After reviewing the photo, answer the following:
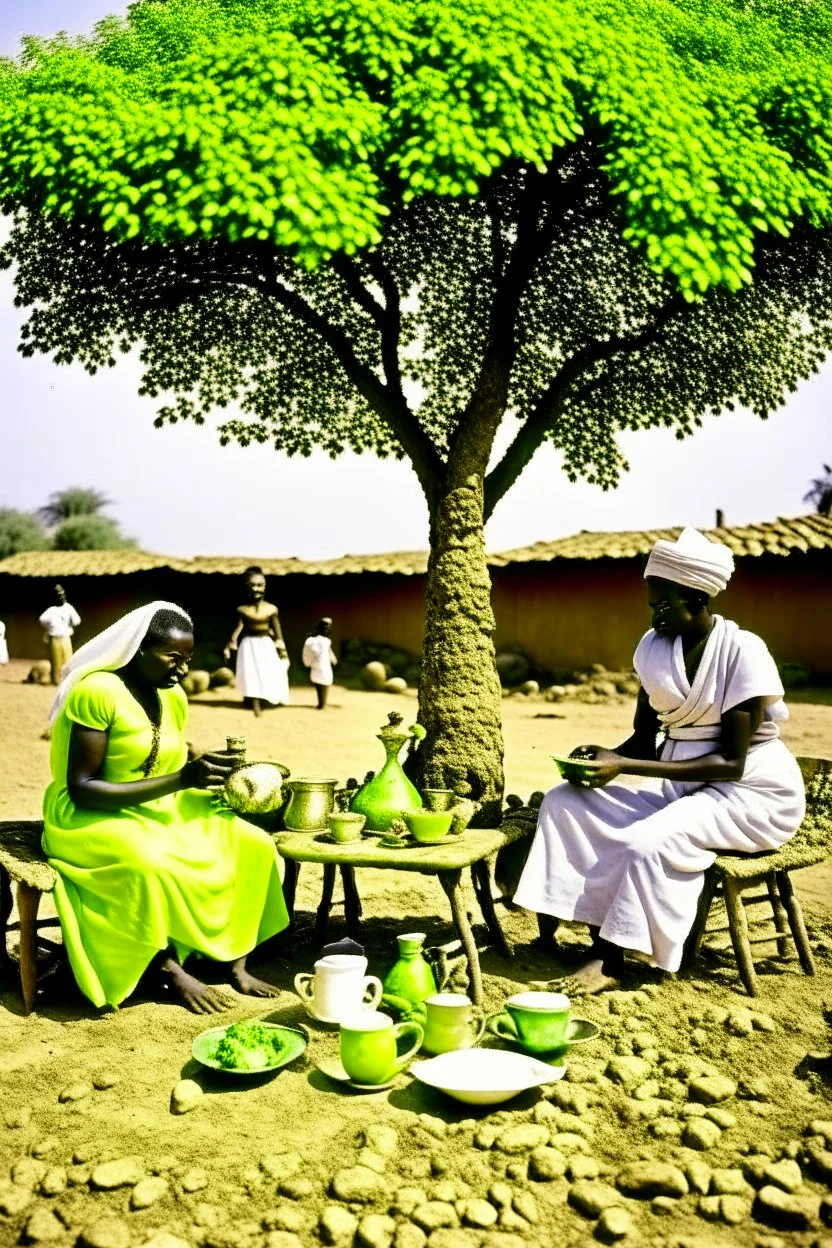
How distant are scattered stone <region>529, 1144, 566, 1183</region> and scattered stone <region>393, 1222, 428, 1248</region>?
0.46m

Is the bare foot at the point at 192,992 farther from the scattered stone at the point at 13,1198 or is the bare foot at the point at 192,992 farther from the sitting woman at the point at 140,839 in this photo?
the scattered stone at the point at 13,1198

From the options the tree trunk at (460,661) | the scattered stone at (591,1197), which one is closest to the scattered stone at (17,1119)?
the scattered stone at (591,1197)

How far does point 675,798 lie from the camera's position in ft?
16.6

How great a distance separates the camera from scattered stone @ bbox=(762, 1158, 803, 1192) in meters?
3.14

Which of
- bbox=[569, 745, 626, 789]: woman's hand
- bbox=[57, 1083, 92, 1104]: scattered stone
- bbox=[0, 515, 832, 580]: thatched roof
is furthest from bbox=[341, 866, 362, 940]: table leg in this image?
bbox=[0, 515, 832, 580]: thatched roof

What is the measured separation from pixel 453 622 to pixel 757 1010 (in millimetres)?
3446

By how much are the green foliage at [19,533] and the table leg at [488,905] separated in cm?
5001

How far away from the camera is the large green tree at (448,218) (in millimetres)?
6047

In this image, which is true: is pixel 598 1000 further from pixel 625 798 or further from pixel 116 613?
pixel 116 613

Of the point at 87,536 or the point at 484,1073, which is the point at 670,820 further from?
the point at 87,536

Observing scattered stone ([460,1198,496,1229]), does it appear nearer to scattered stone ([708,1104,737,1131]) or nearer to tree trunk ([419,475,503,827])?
scattered stone ([708,1104,737,1131])

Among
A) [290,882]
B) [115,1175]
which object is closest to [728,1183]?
[115,1175]

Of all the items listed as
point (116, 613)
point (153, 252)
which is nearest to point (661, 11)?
point (153, 252)

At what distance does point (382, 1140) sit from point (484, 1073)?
19.5 inches
